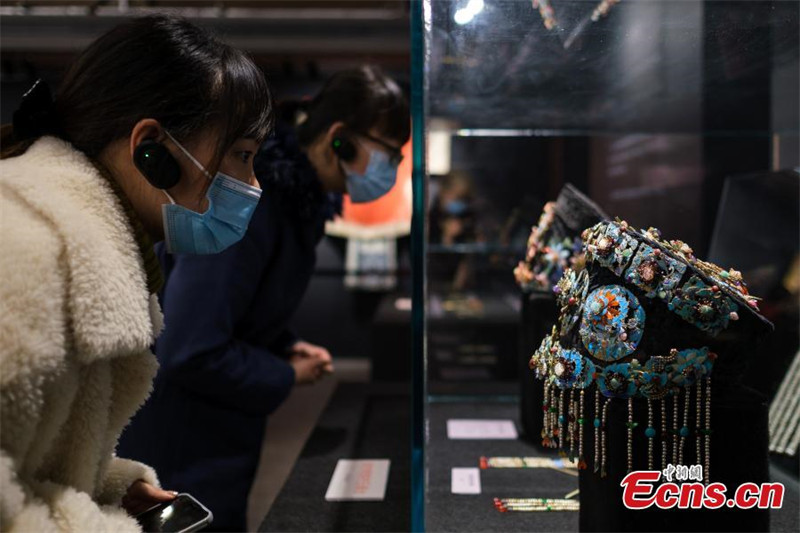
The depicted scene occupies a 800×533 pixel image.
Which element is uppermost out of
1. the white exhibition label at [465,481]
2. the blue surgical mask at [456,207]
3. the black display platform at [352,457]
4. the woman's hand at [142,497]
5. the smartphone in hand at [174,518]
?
the blue surgical mask at [456,207]

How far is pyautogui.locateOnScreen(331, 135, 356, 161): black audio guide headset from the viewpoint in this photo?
139 cm

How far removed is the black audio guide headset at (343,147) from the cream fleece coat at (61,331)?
782 millimetres

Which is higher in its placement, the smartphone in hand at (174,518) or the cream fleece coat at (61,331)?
the cream fleece coat at (61,331)

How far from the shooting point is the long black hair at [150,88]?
2.20ft

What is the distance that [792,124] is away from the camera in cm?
174

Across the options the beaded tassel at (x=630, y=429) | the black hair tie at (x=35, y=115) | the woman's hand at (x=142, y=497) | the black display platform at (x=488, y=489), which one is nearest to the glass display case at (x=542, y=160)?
the black display platform at (x=488, y=489)

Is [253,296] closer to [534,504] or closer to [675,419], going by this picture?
[534,504]

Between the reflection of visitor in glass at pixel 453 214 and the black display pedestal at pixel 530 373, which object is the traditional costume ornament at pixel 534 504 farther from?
the reflection of visitor in glass at pixel 453 214

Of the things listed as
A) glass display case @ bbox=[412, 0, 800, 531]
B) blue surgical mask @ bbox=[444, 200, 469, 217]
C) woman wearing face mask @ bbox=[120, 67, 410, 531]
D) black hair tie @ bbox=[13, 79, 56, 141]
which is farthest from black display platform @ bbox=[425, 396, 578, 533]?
blue surgical mask @ bbox=[444, 200, 469, 217]

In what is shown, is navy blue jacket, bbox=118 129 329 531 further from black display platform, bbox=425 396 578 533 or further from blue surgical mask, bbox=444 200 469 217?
blue surgical mask, bbox=444 200 469 217

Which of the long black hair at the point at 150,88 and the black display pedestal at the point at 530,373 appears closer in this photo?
the long black hair at the point at 150,88

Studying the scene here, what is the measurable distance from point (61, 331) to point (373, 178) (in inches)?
37.7

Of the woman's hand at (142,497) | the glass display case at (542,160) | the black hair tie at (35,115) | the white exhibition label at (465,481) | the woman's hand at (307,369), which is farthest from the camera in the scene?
the woman's hand at (307,369)

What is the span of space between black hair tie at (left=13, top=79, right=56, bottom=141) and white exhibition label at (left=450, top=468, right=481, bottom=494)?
939 millimetres
